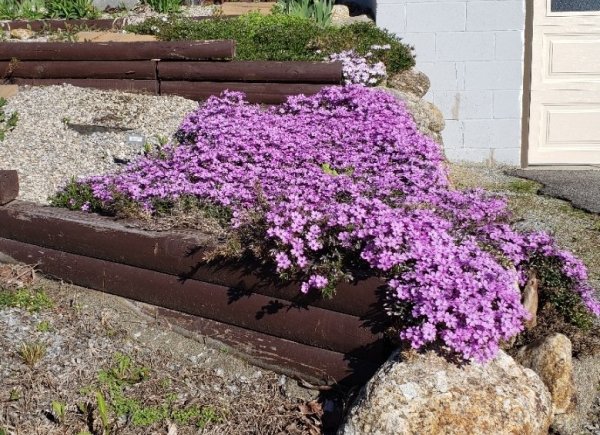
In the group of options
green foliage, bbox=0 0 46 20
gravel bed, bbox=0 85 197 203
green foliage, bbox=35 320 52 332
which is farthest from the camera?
green foliage, bbox=0 0 46 20

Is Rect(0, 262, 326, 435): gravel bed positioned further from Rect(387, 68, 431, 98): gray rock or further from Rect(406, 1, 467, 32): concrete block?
Rect(406, 1, 467, 32): concrete block

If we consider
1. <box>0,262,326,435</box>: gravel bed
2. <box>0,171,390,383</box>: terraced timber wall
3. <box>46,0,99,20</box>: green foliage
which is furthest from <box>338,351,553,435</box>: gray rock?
<box>46,0,99,20</box>: green foliage

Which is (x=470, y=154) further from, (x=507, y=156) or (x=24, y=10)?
(x=24, y=10)

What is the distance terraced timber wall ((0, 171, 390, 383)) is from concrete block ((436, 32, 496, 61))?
526 cm

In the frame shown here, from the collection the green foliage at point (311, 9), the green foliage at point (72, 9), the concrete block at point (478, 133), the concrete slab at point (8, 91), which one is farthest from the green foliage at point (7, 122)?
the concrete block at point (478, 133)

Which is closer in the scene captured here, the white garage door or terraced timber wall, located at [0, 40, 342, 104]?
terraced timber wall, located at [0, 40, 342, 104]

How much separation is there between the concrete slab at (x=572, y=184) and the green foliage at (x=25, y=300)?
4974 mm

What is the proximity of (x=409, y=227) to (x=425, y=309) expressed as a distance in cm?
58

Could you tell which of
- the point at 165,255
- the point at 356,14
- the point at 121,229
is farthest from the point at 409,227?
the point at 356,14

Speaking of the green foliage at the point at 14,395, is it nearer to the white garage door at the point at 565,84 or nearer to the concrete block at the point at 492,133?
the concrete block at the point at 492,133

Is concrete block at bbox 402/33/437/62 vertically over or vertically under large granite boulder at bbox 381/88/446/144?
over

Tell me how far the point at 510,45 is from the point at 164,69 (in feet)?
13.4

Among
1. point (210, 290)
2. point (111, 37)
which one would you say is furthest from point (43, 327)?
point (111, 37)

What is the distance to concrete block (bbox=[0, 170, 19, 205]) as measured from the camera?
5.39 m
